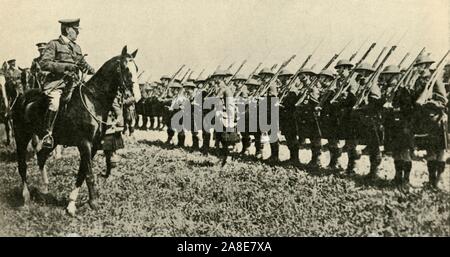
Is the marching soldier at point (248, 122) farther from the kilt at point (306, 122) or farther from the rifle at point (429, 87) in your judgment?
the rifle at point (429, 87)

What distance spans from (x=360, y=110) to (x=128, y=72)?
15.0ft

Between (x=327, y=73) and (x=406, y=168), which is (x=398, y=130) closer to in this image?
(x=406, y=168)

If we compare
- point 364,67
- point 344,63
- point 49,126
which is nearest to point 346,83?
point 364,67

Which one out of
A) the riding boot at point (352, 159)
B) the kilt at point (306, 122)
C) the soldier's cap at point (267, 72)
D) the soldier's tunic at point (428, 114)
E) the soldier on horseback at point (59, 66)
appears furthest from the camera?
the soldier's cap at point (267, 72)

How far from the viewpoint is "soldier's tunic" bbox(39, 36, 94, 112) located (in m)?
7.98

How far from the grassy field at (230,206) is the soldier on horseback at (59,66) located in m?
1.28

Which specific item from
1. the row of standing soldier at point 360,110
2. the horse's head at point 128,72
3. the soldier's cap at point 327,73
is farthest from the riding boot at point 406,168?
the horse's head at point 128,72

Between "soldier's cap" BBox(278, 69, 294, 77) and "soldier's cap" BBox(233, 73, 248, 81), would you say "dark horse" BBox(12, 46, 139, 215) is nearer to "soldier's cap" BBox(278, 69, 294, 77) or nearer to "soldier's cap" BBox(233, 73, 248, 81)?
"soldier's cap" BBox(278, 69, 294, 77)

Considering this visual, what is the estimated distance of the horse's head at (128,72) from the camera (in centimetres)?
735

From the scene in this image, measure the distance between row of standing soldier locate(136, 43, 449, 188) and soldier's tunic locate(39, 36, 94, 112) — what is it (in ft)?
12.7

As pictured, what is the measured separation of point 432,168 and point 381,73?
7.71ft

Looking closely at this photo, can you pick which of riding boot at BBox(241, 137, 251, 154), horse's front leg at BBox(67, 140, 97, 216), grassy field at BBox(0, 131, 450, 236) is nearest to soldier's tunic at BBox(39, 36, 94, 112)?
horse's front leg at BBox(67, 140, 97, 216)
